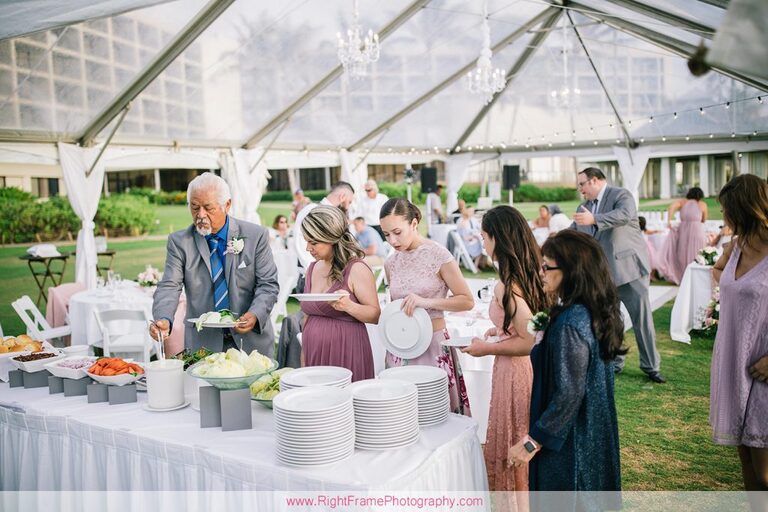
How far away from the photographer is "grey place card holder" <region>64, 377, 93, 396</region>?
2.44m

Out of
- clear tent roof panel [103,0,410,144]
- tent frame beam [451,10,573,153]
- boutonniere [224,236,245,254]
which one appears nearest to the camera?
boutonniere [224,236,245,254]

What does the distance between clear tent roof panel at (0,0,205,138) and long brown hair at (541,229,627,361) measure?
629 centimetres

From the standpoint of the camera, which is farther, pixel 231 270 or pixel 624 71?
pixel 624 71

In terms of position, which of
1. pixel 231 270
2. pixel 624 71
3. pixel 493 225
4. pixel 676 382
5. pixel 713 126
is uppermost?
pixel 624 71

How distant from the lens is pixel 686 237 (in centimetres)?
926

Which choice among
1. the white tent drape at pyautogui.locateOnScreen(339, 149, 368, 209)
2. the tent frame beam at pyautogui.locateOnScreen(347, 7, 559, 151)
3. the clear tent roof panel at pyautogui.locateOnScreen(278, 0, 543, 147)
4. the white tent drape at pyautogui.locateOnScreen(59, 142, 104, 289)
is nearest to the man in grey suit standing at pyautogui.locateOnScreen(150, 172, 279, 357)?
the white tent drape at pyautogui.locateOnScreen(59, 142, 104, 289)

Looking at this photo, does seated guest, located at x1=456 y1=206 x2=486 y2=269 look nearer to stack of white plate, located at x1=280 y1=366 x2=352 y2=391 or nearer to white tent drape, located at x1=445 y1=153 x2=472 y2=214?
white tent drape, located at x1=445 y1=153 x2=472 y2=214

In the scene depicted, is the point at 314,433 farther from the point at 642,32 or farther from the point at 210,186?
the point at 642,32

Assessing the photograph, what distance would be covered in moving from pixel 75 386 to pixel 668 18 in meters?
6.47

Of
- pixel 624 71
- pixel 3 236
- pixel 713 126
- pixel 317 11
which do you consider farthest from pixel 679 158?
pixel 3 236

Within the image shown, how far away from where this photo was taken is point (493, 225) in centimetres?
250

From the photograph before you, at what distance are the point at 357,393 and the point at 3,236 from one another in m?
15.6

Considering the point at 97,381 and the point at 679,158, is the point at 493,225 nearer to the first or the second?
the point at 97,381

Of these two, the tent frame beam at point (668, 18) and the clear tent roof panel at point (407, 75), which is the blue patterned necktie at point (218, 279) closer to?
the tent frame beam at point (668, 18)
